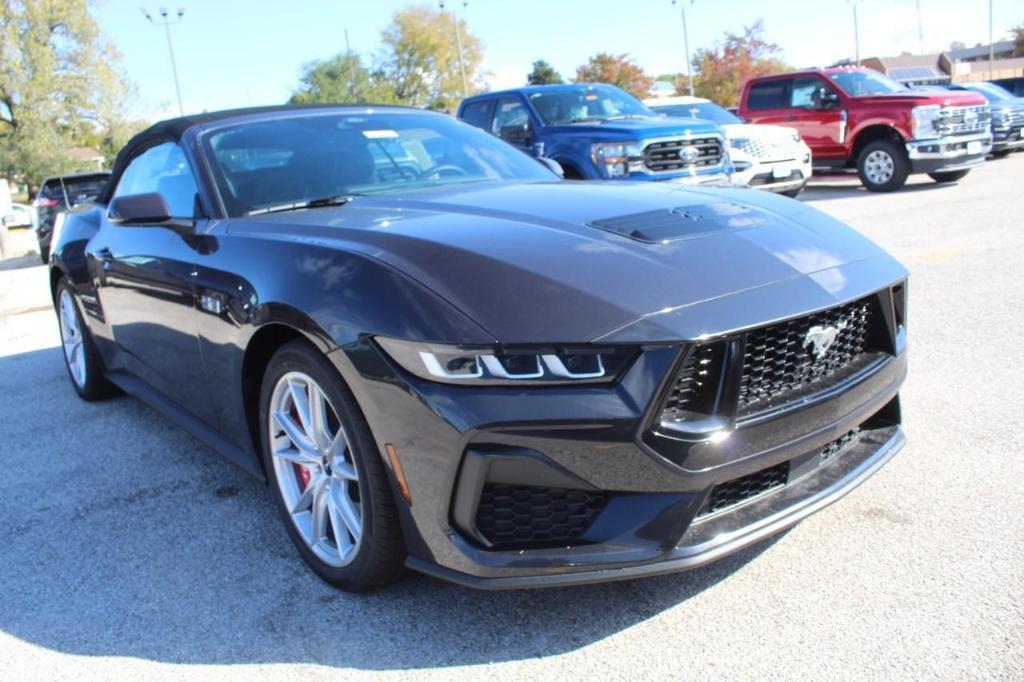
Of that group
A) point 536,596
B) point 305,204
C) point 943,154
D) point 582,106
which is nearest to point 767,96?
point 943,154

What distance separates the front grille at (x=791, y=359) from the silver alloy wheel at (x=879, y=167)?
1235 centimetres

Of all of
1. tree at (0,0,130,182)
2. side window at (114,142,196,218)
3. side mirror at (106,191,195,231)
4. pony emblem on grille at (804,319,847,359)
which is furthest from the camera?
tree at (0,0,130,182)

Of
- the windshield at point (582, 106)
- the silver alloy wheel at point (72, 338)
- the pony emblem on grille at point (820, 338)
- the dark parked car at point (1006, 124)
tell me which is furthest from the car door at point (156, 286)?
the dark parked car at point (1006, 124)

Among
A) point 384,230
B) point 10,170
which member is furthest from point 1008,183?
point 10,170

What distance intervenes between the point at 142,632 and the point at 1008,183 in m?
13.8

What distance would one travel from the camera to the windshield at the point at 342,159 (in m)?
3.57

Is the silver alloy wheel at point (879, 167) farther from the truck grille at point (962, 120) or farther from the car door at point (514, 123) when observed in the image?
the car door at point (514, 123)

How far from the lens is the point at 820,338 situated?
2.50 m

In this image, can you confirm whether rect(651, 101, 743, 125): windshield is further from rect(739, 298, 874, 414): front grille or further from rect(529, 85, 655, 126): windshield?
rect(739, 298, 874, 414): front grille

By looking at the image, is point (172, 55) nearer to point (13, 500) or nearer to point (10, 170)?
point (10, 170)

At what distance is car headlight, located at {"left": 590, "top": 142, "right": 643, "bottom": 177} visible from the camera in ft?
31.7

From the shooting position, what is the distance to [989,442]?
350cm

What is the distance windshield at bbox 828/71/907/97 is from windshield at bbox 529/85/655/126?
4.60 m

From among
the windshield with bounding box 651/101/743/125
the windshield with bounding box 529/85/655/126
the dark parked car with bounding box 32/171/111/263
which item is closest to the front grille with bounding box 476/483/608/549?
the windshield with bounding box 529/85/655/126
